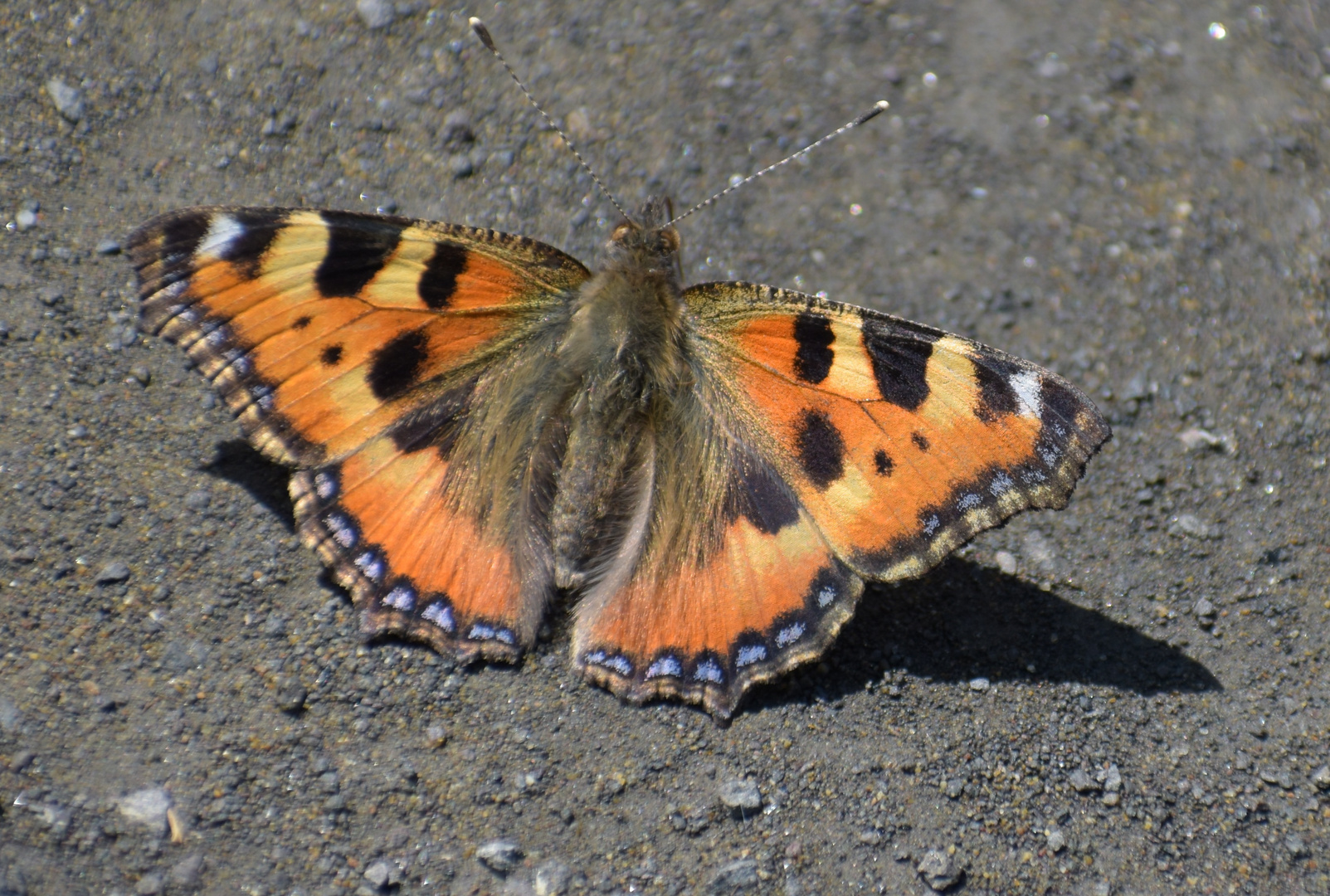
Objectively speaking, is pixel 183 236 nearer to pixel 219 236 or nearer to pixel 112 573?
pixel 219 236

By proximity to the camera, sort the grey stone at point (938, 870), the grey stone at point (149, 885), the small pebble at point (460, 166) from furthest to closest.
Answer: the small pebble at point (460, 166) → the grey stone at point (938, 870) → the grey stone at point (149, 885)

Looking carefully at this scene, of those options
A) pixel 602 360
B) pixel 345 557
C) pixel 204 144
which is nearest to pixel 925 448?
pixel 602 360

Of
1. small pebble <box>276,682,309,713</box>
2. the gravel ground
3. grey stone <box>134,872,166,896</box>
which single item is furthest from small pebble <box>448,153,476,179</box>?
grey stone <box>134,872,166,896</box>

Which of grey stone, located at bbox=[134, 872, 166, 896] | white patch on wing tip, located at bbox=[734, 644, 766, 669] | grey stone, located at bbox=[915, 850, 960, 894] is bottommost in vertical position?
grey stone, located at bbox=[915, 850, 960, 894]

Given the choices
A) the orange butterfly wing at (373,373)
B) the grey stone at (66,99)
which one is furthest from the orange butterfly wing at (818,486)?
the grey stone at (66,99)

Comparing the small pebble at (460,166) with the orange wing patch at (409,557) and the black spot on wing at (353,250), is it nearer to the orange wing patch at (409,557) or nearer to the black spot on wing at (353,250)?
the black spot on wing at (353,250)

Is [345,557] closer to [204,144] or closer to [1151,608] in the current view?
[204,144]

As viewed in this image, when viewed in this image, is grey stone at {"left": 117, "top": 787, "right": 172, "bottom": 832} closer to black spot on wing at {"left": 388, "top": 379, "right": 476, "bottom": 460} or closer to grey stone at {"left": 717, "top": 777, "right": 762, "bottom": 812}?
black spot on wing at {"left": 388, "top": 379, "right": 476, "bottom": 460}
